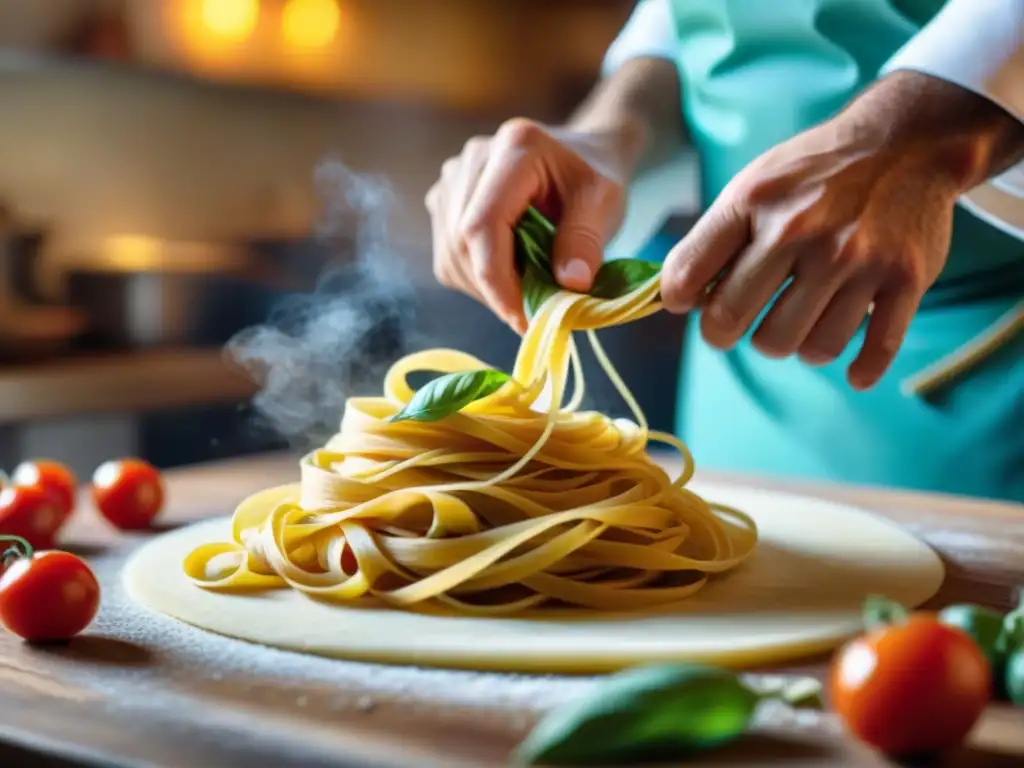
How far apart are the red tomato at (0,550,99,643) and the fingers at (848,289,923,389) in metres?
1.08

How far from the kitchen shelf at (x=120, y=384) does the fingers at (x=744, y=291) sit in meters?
2.59

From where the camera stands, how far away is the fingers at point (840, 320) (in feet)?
5.31

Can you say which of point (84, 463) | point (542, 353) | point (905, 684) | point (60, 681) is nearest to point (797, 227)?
point (542, 353)

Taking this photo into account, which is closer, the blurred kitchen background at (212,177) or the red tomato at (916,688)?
the red tomato at (916,688)

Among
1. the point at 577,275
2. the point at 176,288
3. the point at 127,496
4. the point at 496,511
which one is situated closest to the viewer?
the point at 496,511

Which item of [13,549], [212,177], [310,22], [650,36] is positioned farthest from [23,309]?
[13,549]

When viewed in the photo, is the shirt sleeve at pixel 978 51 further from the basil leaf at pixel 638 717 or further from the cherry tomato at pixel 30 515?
the cherry tomato at pixel 30 515

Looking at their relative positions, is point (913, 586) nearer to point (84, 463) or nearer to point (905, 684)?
point (905, 684)

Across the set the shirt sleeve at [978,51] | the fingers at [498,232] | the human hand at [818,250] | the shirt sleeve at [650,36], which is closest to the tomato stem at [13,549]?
the fingers at [498,232]

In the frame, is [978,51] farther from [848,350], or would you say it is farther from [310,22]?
[310,22]

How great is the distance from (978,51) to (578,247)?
65cm

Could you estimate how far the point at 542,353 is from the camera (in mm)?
1775

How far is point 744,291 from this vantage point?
1.60m

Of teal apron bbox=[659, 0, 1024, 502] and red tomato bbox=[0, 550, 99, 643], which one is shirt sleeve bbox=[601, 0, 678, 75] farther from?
red tomato bbox=[0, 550, 99, 643]
